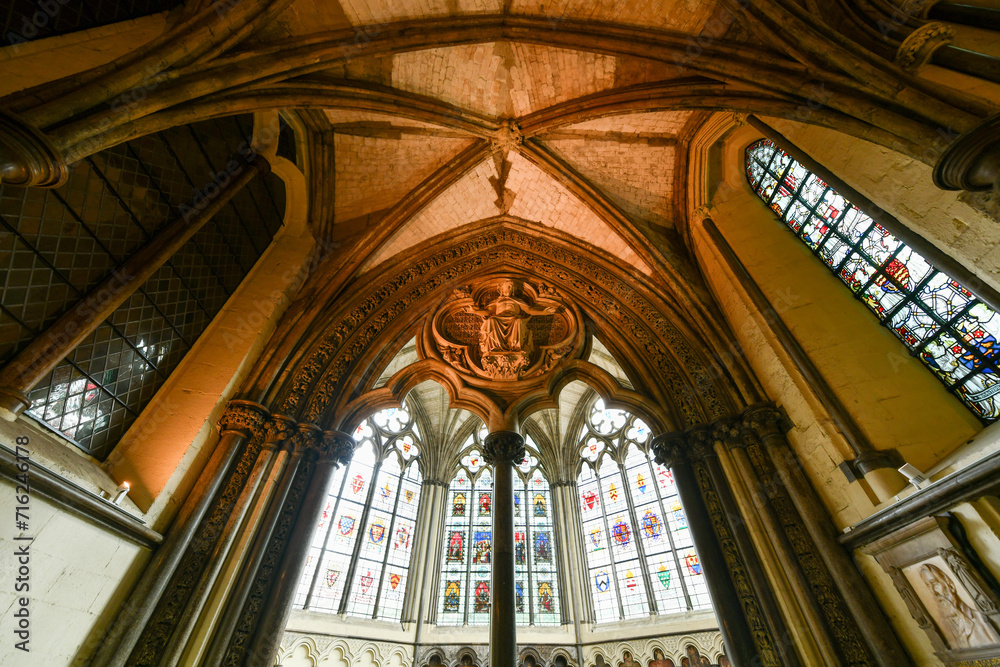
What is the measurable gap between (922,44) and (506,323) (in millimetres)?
6682

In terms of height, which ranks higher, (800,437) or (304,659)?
(800,437)

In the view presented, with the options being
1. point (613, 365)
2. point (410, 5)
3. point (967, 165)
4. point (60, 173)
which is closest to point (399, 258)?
point (410, 5)

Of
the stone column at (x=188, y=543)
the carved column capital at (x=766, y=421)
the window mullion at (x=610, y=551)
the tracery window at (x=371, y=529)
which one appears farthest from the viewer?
the window mullion at (x=610, y=551)

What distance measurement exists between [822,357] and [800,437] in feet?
3.29

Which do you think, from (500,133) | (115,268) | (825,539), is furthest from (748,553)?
(115,268)

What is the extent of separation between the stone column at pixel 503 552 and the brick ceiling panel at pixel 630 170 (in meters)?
4.88

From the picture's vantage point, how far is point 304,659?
9039mm

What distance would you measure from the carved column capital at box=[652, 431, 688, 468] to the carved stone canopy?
98.4 inches

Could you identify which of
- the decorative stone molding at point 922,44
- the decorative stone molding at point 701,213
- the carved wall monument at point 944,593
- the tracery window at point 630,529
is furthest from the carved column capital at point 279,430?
the tracery window at point 630,529

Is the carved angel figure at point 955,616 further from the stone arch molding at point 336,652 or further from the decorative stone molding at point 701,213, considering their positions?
the stone arch molding at point 336,652

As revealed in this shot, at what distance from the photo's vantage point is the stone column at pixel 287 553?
16.9 feet

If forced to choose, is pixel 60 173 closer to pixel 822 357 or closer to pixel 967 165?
pixel 967 165

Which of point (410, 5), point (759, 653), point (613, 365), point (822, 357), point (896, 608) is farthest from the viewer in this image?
point (613, 365)

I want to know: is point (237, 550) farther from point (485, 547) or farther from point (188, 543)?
point (485, 547)
